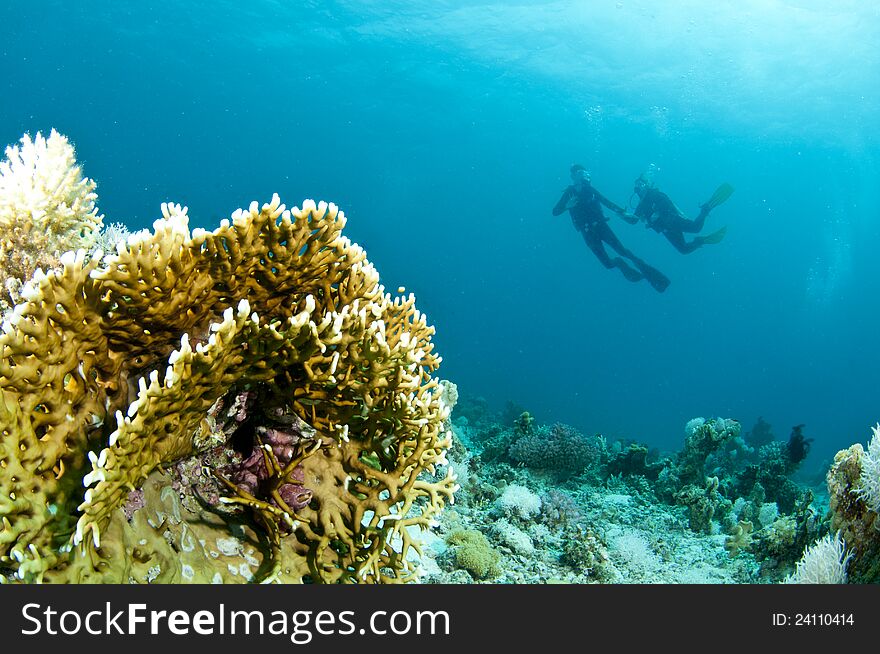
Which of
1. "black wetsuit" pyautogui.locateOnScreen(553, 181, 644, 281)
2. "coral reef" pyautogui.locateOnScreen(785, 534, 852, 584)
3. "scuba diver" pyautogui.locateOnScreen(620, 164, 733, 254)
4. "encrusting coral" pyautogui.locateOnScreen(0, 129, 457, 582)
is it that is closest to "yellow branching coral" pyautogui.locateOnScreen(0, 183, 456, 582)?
"encrusting coral" pyautogui.locateOnScreen(0, 129, 457, 582)

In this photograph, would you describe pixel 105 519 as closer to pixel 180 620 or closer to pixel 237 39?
pixel 180 620

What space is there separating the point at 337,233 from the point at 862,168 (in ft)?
316

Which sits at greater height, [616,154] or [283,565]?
[616,154]

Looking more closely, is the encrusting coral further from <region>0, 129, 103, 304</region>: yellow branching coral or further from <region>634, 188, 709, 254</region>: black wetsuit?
<region>634, 188, 709, 254</region>: black wetsuit

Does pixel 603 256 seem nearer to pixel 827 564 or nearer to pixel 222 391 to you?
pixel 827 564

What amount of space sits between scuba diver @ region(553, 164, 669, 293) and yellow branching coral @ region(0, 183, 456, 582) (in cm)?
1994

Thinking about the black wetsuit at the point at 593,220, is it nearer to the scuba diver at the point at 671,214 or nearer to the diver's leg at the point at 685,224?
the scuba diver at the point at 671,214

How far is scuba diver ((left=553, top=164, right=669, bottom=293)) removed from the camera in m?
21.7

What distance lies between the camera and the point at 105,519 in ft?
7.68

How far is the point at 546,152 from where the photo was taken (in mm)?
93188

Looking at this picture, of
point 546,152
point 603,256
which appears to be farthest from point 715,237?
point 546,152

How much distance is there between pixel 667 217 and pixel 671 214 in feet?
0.67

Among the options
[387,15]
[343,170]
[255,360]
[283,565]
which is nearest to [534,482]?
[283,565]

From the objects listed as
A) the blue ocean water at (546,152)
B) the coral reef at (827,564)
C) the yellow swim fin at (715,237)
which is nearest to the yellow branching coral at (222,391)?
the blue ocean water at (546,152)
